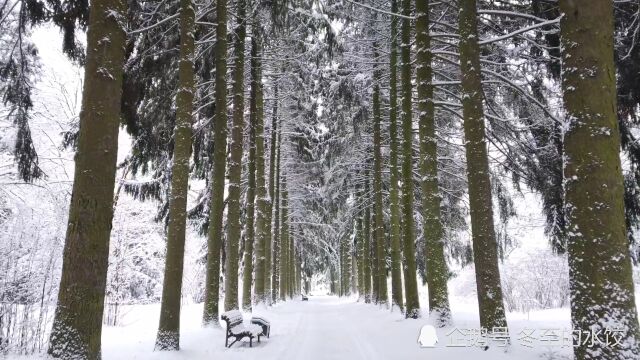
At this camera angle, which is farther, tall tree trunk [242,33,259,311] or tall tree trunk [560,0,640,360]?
tall tree trunk [242,33,259,311]

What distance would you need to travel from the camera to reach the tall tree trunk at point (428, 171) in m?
10.8

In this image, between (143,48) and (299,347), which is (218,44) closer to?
(143,48)

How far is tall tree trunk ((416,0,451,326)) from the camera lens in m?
10.8

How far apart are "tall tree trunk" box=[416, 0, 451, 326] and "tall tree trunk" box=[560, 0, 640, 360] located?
6.32m

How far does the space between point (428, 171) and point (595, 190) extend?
685 cm

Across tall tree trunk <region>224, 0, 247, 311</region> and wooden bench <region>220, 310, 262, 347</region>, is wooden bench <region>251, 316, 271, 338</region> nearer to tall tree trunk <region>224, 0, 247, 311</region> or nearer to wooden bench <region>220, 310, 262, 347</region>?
wooden bench <region>220, 310, 262, 347</region>

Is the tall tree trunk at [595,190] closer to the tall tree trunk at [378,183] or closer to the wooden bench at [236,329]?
the wooden bench at [236,329]

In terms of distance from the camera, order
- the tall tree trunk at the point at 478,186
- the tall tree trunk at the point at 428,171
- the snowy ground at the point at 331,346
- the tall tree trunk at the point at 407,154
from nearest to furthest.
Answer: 1. the snowy ground at the point at 331,346
2. the tall tree trunk at the point at 478,186
3. the tall tree trunk at the point at 428,171
4. the tall tree trunk at the point at 407,154

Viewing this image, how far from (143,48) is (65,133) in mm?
2615

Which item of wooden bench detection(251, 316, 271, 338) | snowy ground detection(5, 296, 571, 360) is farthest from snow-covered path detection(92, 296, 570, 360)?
wooden bench detection(251, 316, 271, 338)

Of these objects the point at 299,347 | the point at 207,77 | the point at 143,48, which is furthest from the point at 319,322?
the point at 143,48

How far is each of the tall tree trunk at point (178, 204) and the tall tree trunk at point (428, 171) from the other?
5.59 m

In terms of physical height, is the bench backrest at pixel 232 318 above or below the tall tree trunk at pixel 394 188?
below

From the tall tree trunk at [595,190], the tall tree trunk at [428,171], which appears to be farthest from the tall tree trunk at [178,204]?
the tall tree trunk at [595,190]
